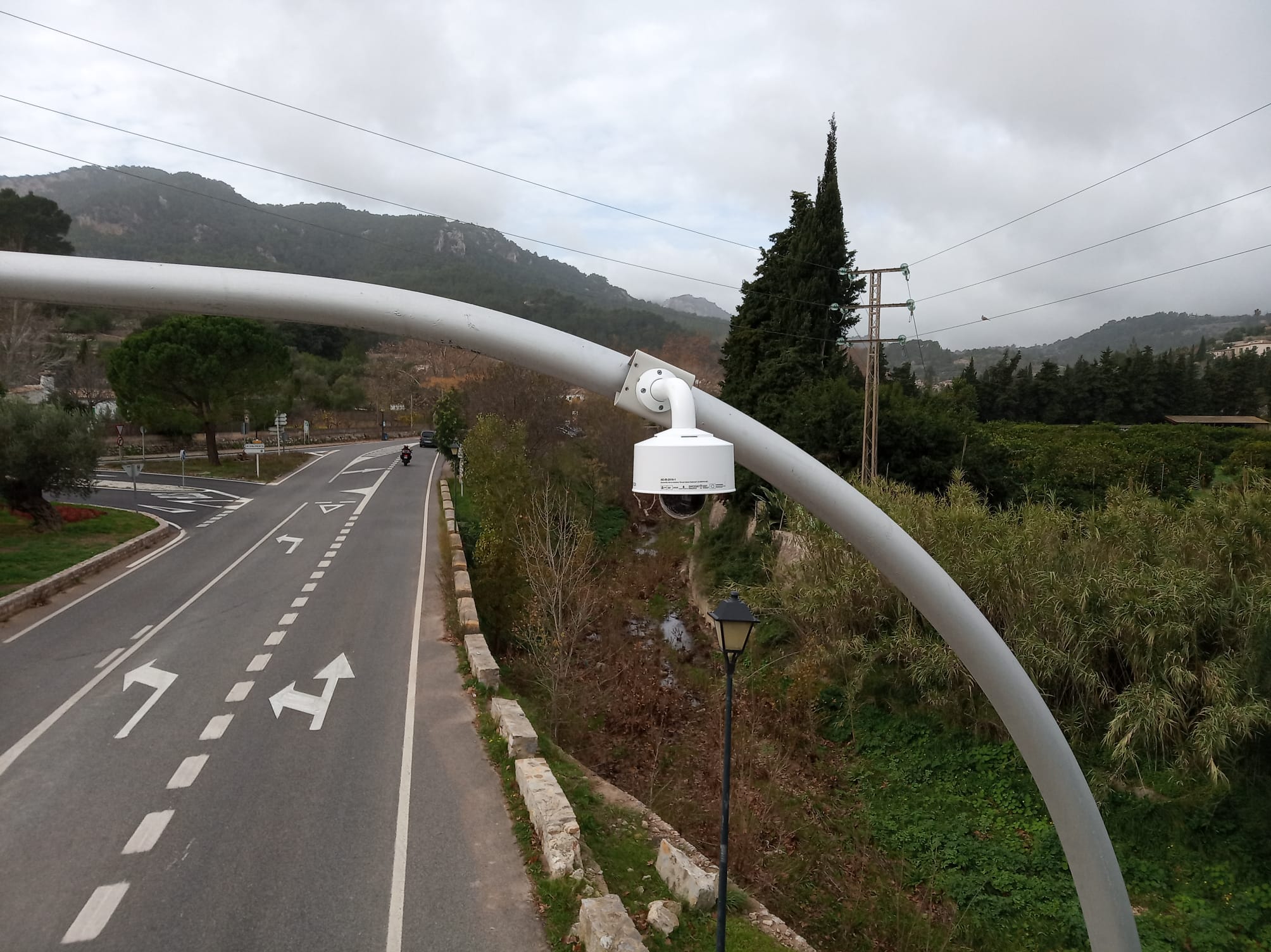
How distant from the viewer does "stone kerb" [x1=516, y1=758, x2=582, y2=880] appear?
704cm

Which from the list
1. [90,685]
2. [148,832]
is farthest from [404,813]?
[90,685]

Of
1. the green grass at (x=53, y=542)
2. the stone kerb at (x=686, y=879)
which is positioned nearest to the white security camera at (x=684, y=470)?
the stone kerb at (x=686, y=879)

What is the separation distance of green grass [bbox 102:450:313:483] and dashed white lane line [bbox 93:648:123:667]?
82.3 ft

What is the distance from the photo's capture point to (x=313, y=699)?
1136 cm

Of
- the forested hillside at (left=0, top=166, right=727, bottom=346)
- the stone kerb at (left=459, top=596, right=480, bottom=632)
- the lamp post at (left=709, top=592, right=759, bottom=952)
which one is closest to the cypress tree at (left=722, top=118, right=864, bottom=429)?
the forested hillside at (left=0, top=166, right=727, bottom=346)

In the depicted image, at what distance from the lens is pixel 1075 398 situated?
62.6 m

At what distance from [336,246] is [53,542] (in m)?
99.7

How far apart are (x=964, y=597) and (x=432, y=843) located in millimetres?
6540

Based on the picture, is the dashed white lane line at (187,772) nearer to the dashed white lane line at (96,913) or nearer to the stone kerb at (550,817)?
the dashed white lane line at (96,913)

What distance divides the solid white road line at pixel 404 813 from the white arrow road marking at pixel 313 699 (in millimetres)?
1161

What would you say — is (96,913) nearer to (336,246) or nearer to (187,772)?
(187,772)

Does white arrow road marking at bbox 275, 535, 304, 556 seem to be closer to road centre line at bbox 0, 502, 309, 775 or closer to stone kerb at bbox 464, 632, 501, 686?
road centre line at bbox 0, 502, 309, 775

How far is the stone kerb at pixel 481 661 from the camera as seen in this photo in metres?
11.5

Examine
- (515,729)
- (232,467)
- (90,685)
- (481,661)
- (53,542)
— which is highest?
(232,467)
